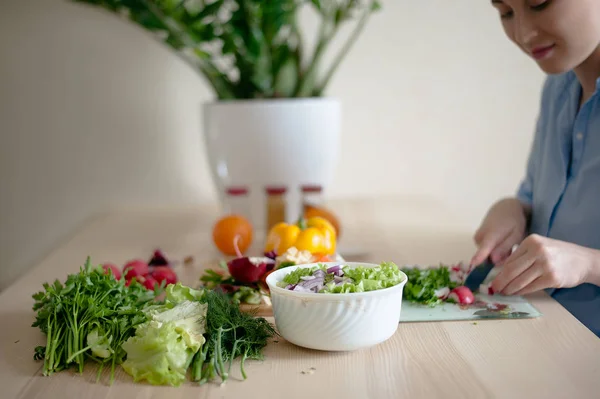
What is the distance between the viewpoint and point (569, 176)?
1.39 metres

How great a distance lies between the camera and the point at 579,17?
117cm

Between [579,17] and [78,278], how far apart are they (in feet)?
2.97

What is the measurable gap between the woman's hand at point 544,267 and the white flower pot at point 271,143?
79 cm

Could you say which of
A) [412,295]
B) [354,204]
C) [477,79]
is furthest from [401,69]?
[412,295]

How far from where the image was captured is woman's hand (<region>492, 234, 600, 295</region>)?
3.59 ft

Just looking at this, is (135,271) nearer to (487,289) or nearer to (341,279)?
(341,279)

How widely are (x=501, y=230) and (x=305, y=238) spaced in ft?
1.29

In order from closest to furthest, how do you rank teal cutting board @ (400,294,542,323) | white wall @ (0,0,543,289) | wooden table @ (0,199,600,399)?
wooden table @ (0,199,600,399), teal cutting board @ (400,294,542,323), white wall @ (0,0,543,289)

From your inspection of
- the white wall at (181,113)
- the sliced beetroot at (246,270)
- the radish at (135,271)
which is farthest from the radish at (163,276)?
the white wall at (181,113)

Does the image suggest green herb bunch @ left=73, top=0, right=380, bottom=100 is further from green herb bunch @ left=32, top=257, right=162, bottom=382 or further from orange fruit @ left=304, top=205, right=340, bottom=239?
green herb bunch @ left=32, top=257, right=162, bottom=382

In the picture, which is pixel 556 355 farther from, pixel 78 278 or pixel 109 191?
pixel 109 191

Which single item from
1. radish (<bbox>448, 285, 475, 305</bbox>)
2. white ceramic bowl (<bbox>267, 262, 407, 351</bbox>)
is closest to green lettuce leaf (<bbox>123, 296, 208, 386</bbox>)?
white ceramic bowl (<bbox>267, 262, 407, 351</bbox>)

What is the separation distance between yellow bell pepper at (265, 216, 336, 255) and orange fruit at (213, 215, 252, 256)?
5.3 inches

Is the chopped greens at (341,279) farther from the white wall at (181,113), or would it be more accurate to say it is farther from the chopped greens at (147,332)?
the white wall at (181,113)
